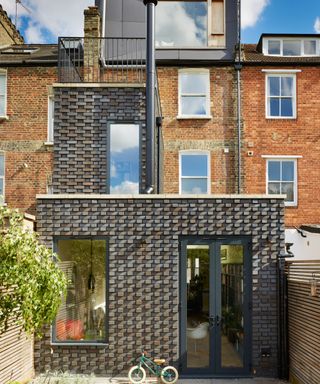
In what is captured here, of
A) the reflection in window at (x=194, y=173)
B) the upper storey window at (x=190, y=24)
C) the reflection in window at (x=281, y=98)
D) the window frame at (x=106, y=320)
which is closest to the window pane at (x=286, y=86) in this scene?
the reflection in window at (x=281, y=98)

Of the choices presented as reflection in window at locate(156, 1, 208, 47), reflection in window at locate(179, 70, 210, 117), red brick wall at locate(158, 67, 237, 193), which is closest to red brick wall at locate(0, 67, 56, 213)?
red brick wall at locate(158, 67, 237, 193)

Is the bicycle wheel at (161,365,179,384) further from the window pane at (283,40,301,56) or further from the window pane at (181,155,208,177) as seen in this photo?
the window pane at (283,40,301,56)

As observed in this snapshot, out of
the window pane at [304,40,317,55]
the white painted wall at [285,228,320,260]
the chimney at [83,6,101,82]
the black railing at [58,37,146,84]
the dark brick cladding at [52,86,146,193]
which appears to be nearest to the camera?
the dark brick cladding at [52,86,146,193]

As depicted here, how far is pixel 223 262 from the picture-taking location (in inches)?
372

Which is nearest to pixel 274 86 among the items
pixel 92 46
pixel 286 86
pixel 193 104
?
pixel 286 86

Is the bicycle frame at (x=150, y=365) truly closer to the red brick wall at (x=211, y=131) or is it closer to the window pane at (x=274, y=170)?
the red brick wall at (x=211, y=131)

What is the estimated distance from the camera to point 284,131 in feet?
57.7

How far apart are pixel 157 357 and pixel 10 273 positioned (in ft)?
14.3

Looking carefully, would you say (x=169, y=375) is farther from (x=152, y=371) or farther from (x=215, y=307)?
(x=215, y=307)

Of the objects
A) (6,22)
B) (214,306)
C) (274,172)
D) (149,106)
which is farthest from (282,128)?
(6,22)

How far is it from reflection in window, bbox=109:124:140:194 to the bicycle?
3271 millimetres

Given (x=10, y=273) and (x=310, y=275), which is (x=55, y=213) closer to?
(x=10, y=273)

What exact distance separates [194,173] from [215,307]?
8714mm

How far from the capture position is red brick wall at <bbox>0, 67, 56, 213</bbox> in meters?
17.5
